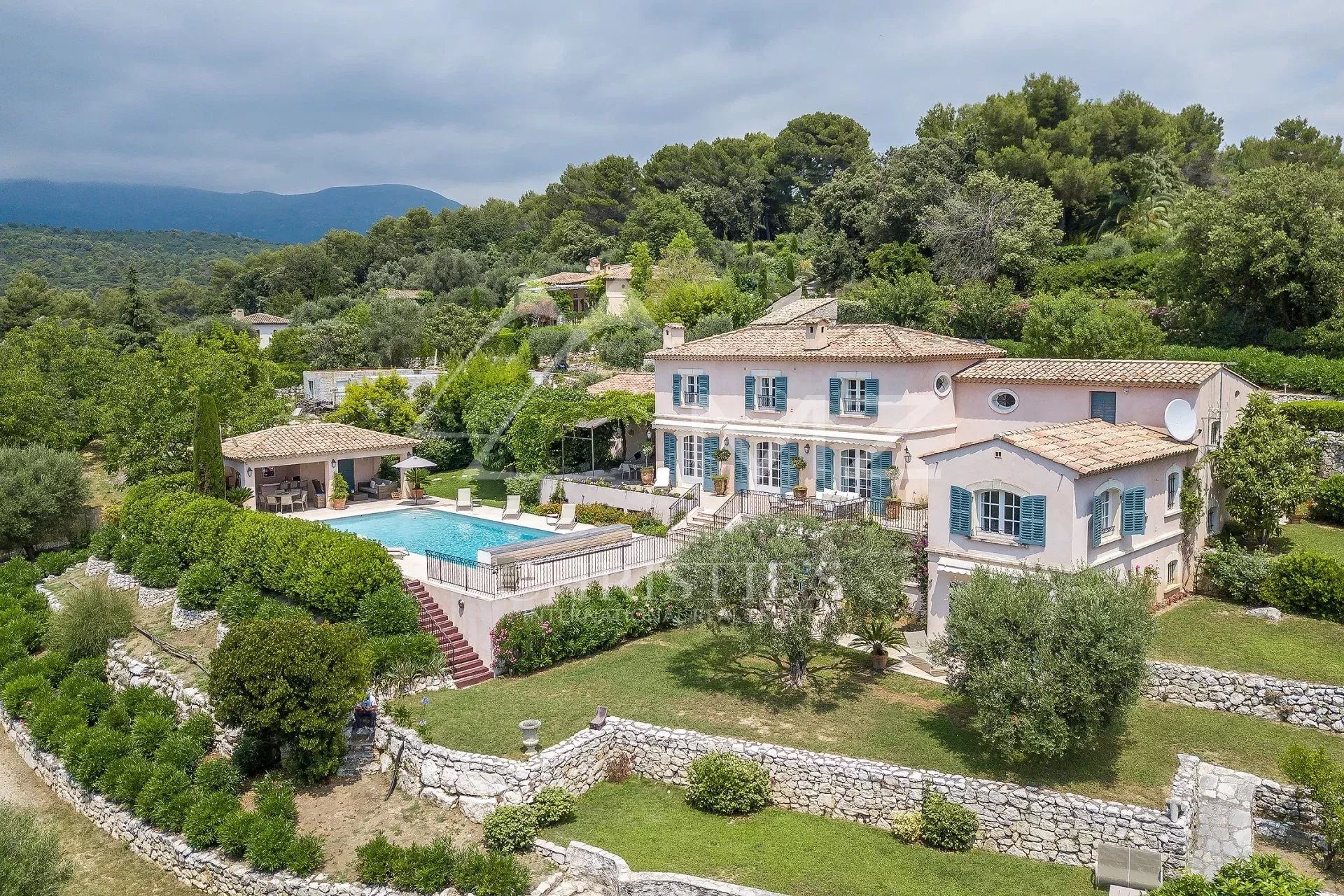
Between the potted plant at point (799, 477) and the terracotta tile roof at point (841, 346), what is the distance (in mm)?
3321

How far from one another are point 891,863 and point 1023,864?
6.65 feet

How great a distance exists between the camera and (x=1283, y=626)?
20656mm

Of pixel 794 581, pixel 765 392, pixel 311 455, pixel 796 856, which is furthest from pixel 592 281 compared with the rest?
pixel 796 856

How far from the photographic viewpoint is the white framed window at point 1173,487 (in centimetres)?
2242

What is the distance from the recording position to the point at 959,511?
20.6 meters

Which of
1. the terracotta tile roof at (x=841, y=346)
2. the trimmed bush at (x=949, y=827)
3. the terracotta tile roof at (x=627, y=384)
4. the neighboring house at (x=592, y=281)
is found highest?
the neighboring house at (x=592, y=281)

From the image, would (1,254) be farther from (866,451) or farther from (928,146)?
(866,451)

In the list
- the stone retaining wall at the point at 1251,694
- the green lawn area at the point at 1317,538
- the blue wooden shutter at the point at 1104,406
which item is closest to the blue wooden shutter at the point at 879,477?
the blue wooden shutter at the point at 1104,406

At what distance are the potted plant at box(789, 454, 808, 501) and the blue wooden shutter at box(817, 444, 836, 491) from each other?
1.46 feet

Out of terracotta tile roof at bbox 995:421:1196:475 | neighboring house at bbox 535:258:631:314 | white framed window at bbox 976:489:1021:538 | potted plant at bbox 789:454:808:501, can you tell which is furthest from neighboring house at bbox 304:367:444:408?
terracotta tile roof at bbox 995:421:1196:475

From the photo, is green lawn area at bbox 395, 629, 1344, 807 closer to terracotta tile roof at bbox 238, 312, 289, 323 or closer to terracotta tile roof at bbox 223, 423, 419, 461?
terracotta tile roof at bbox 223, 423, 419, 461

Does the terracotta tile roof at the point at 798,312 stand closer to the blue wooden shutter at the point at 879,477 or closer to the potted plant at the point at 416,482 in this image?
the blue wooden shutter at the point at 879,477

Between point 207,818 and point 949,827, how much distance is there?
42.6 feet

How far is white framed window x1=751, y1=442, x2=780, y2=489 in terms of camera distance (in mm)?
29906
